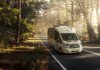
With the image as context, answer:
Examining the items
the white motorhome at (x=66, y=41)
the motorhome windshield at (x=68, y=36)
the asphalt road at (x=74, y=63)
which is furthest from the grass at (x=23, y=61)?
the motorhome windshield at (x=68, y=36)

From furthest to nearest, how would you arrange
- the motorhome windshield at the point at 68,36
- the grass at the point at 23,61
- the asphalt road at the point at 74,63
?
the motorhome windshield at the point at 68,36 < the asphalt road at the point at 74,63 < the grass at the point at 23,61

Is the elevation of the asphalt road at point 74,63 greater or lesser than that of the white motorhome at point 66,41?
lesser

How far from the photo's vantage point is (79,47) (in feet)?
91.6

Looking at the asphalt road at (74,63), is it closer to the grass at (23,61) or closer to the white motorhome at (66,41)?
the grass at (23,61)

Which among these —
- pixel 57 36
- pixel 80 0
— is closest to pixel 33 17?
pixel 80 0

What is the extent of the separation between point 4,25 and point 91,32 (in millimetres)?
37171

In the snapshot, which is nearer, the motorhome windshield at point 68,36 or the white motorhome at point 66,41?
Result: the white motorhome at point 66,41

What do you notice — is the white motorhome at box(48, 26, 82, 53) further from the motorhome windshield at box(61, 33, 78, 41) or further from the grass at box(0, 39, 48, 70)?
the grass at box(0, 39, 48, 70)

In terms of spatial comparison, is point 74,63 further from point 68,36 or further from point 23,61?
point 68,36

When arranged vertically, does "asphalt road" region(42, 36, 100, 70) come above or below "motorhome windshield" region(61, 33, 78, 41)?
below

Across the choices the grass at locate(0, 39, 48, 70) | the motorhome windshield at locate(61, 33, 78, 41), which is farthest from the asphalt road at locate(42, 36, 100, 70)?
the motorhome windshield at locate(61, 33, 78, 41)

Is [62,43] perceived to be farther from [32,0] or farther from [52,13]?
[52,13]

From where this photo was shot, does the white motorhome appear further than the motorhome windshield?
No

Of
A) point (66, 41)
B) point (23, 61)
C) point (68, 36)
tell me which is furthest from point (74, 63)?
point (68, 36)
